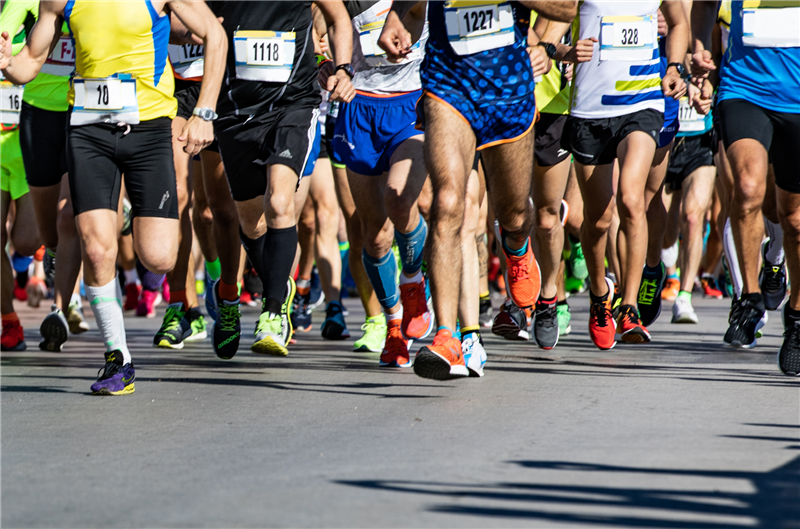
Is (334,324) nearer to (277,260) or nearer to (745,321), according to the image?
(277,260)

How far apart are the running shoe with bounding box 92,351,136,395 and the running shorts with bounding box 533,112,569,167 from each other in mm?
3178

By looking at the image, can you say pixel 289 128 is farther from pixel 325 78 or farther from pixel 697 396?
pixel 697 396

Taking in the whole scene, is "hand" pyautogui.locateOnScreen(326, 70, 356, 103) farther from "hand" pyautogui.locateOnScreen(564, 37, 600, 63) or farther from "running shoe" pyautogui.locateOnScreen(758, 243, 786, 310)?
"running shoe" pyautogui.locateOnScreen(758, 243, 786, 310)

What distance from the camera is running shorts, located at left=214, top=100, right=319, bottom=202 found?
247 inches

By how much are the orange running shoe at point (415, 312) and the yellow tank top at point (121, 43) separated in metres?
1.51

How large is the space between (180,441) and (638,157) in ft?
12.7

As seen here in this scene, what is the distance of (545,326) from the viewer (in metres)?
A: 6.94

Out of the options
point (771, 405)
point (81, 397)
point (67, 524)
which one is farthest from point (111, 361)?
point (771, 405)

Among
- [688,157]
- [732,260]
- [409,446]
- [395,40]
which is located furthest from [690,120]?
[409,446]

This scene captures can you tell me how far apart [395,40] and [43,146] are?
120 inches

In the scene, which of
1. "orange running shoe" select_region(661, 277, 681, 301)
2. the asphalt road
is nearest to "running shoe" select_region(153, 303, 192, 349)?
the asphalt road

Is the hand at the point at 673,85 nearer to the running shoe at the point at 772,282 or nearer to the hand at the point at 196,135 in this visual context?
the running shoe at the point at 772,282

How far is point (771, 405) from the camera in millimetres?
4457

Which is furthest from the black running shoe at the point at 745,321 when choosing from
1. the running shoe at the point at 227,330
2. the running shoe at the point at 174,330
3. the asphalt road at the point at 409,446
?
Answer: the running shoe at the point at 174,330
